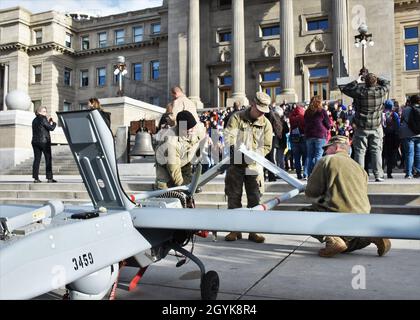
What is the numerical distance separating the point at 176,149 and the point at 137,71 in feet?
149

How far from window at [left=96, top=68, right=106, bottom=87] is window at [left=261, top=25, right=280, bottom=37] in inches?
910

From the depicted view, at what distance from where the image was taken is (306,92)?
1342 inches

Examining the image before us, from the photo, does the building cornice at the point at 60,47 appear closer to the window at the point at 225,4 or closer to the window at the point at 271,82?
the window at the point at 225,4

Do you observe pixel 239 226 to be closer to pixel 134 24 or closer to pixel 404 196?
pixel 404 196

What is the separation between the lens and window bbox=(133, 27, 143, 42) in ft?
164

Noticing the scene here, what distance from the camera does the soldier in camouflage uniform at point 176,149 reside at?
17.7 feet

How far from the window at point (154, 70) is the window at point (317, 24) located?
19.1m

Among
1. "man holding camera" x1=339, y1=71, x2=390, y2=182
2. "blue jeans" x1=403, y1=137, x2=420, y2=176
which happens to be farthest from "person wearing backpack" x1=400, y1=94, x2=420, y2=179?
"man holding camera" x1=339, y1=71, x2=390, y2=182

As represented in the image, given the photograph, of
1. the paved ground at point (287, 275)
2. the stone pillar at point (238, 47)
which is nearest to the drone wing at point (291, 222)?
the paved ground at point (287, 275)

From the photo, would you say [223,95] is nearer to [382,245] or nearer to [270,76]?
[270,76]

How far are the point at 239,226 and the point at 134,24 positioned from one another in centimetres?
5210

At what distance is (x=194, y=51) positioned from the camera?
35.6m

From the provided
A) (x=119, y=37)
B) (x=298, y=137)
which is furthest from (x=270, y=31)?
(x=298, y=137)

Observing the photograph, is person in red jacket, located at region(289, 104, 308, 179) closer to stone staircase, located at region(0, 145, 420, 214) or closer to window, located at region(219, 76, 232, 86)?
stone staircase, located at region(0, 145, 420, 214)
